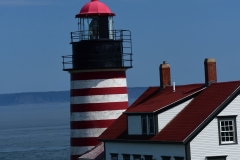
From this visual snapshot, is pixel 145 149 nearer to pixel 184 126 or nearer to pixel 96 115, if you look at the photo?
pixel 184 126

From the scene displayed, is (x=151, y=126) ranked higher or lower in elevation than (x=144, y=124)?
lower

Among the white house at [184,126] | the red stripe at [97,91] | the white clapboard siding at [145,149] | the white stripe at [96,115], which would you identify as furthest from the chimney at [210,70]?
the white stripe at [96,115]

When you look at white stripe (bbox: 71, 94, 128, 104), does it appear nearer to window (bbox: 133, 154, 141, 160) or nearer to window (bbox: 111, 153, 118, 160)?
window (bbox: 111, 153, 118, 160)

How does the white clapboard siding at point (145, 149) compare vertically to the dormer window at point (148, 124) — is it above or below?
below

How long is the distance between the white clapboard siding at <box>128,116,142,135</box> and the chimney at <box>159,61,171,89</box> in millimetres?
3220

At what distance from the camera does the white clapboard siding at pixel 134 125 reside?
2959cm

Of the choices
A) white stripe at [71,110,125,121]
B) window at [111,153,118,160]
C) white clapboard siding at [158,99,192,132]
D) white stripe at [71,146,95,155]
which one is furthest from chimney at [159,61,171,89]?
white stripe at [71,146,95,155]

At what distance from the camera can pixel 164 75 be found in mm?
32719

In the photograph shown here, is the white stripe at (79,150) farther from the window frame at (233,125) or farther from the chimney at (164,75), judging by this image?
the window frame at (233,125)

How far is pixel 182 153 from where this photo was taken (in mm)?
27047

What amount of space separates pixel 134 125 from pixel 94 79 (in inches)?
161

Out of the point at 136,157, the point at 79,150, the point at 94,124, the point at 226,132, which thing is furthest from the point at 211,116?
the point at 79,150

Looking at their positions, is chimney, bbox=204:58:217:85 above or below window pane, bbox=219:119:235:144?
above

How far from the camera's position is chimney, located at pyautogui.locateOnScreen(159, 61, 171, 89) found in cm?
3269
